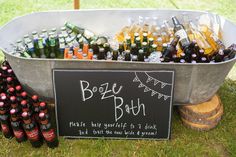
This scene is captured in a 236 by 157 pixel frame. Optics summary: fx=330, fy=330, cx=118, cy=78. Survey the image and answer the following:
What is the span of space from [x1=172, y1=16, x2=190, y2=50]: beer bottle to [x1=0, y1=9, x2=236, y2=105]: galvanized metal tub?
3.0 inches

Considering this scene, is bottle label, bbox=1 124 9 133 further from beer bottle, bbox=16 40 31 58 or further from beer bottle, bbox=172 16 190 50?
beer bottle, bbox=172 16 190 50

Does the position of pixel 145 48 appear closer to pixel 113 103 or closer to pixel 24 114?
pixel 113 103

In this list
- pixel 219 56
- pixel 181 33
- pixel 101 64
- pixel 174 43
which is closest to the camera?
pixel 101 64

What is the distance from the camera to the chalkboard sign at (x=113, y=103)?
92.3 inches

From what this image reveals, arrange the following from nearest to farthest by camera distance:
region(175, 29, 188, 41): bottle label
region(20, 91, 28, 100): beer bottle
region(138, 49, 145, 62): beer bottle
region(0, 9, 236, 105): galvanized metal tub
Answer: region(0, 9, 236, 105): galvanized metal tub, region(20, 91, 28, 100): beer bottle, region(138, 49, 145, 62): beer bottle, region(175, 29, 188, 41): bottle label

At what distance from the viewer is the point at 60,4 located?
15.5ft

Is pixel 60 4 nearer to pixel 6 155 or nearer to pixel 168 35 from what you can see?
pixel 168 35

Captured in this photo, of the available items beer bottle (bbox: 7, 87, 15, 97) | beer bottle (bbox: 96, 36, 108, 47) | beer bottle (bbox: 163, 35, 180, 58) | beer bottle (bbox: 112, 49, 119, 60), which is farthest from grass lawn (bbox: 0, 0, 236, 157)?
beer bottle (bbox: 96, 36, 108, 47)

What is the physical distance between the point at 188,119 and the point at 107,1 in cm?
268

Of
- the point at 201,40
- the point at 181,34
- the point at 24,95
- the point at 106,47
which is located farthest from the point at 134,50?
the point at 24,95

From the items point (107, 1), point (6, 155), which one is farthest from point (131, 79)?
point (107, 1)

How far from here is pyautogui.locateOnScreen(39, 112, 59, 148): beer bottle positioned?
232 cm

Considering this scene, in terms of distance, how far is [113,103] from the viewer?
2449 mm

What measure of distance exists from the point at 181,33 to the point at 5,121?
1562 millimetres
